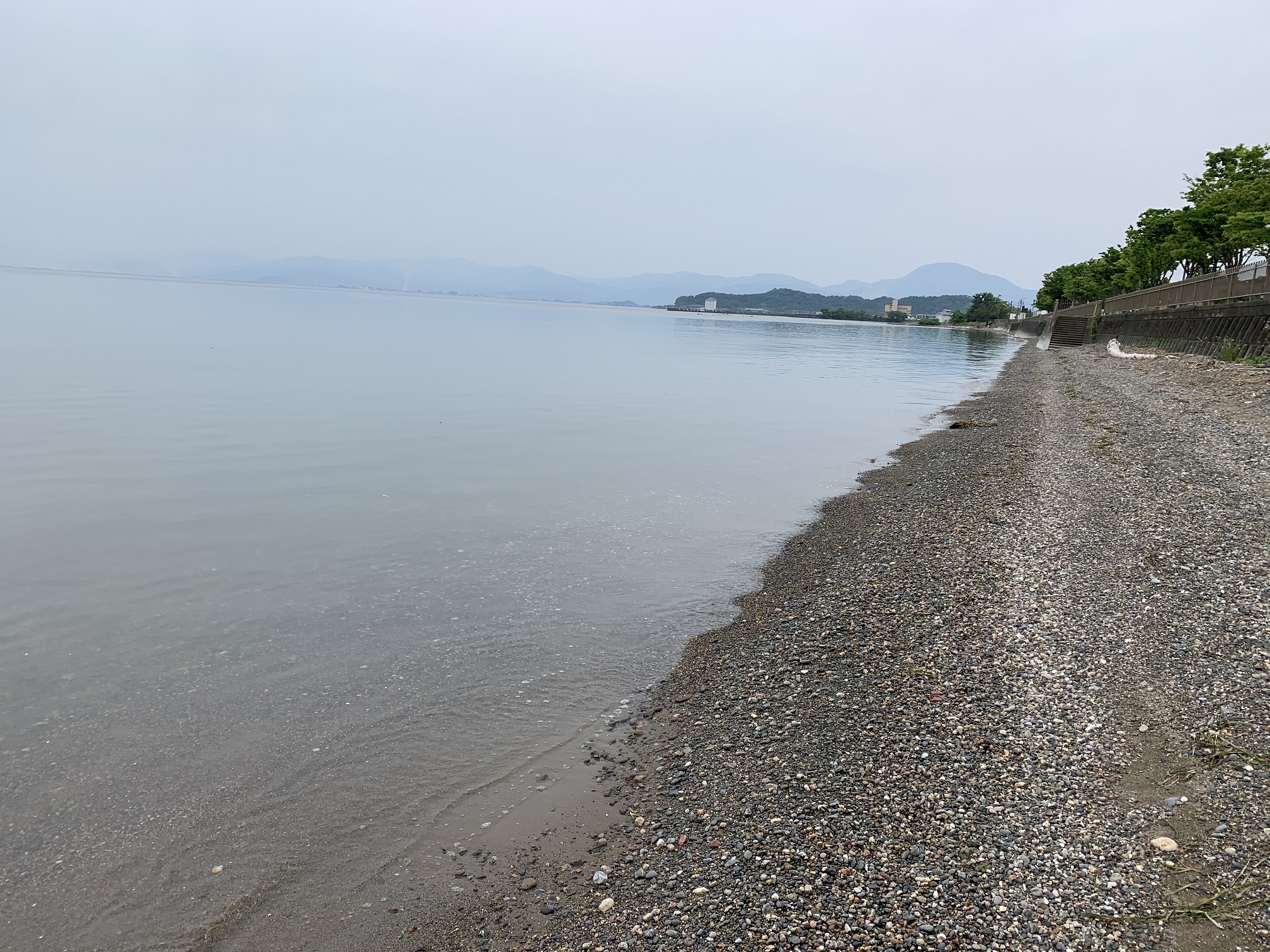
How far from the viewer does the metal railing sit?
31.9m

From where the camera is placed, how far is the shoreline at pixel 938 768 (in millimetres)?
4625

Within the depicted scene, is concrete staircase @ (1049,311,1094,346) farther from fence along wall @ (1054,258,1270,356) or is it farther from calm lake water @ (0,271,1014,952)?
calm lake water @ (0,271,1014,952)

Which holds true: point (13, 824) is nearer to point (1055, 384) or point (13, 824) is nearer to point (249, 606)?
point (249, 606)

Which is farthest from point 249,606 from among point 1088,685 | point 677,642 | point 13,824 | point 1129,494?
point 1129,494

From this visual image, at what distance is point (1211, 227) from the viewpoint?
5850 cm

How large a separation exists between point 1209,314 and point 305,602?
41.4 metres

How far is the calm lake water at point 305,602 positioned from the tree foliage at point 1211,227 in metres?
37.0

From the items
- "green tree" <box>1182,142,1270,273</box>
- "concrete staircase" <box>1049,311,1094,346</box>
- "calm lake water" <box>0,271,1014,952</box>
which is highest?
"green tree" <box>1182,142,1270,273</box>

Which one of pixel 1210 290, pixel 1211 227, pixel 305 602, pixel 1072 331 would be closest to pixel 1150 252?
pixel 1072 331

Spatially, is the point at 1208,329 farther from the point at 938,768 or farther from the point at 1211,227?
the point at 938,768

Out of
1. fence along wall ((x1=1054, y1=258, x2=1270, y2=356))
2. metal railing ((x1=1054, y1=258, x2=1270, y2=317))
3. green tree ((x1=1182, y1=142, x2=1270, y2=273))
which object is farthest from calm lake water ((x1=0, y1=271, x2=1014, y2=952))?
green tree ((x1=1182, y1=142, x2=1270, y2=273))

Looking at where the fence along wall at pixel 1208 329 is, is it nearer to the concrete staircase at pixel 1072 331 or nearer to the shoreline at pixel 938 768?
the concrete staircase at pixel 1072 331

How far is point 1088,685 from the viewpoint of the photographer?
692cm

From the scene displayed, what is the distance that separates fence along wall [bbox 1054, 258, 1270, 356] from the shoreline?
24985mm
